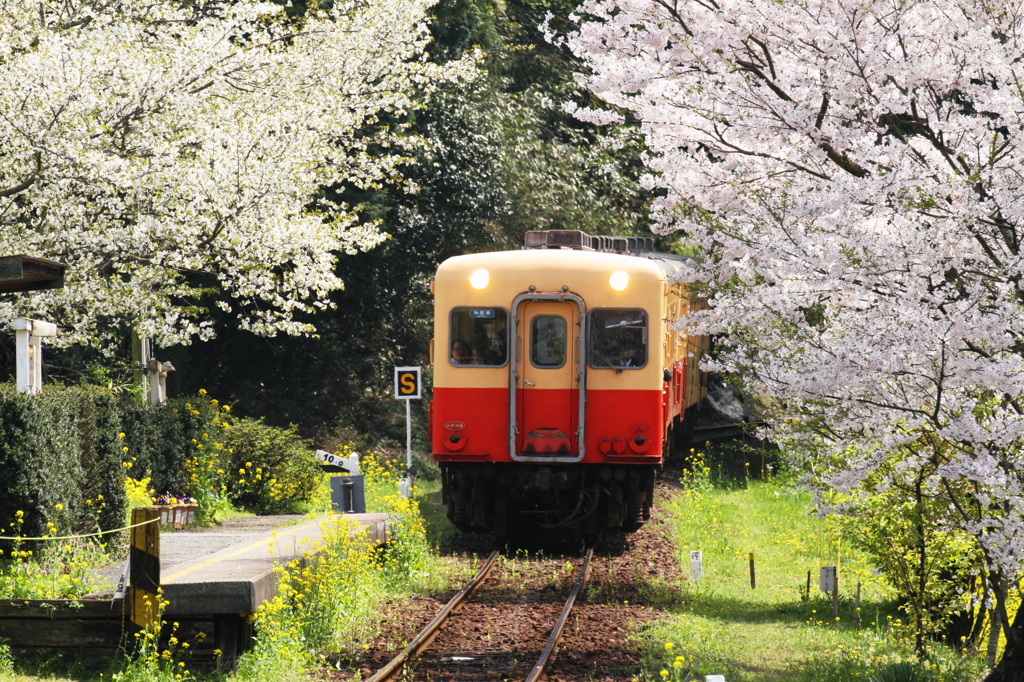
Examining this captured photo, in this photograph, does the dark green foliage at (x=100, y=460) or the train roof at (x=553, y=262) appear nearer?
the dark green foliage at (x=100, y=460)

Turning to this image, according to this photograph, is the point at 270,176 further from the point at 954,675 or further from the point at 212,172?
the point at 954,675

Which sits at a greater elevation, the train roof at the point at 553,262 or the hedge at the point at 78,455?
the train roof at the point at 553,262

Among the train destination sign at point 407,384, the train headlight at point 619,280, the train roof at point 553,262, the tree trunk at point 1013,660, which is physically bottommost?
the tree trunk at point 1013,660

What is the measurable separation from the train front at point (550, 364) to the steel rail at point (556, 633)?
1224 millimetres

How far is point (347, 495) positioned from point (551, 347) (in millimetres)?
2626

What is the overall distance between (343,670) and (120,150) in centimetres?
768

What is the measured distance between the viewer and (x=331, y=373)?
23.5 metres

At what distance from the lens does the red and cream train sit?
11.6 meters

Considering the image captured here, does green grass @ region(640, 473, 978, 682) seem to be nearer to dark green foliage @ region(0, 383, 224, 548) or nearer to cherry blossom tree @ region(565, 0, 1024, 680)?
cherry blossom tree @ region(565, 0, 1024, 680)

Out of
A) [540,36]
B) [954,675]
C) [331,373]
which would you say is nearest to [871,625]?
[954,675]

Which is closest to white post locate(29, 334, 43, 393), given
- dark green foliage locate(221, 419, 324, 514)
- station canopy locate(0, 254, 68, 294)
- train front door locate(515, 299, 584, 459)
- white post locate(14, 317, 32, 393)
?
white post locate(14, 317, 32, 393)

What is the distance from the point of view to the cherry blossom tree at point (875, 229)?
21.4 feet

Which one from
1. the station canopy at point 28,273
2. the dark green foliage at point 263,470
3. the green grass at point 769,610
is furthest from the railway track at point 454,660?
the dark green foliage at point 263,470

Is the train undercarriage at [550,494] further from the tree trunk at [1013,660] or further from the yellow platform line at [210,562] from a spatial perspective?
the tree trunk at [1013,660]
